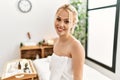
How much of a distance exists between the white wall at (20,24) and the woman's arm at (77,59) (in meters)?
2.66

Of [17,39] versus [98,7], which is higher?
[98,7]

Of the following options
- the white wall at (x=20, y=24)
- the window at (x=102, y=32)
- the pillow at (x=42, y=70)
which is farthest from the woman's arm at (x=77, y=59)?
the white wall at (x=20, y=24)

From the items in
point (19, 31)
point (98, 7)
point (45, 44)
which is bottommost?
point (45, 44)

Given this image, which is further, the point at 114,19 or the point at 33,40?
the point at 33,40

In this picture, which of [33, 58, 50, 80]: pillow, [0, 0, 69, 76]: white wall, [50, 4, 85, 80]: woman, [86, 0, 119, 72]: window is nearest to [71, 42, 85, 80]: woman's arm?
[50, 4, 85, 80]: woman

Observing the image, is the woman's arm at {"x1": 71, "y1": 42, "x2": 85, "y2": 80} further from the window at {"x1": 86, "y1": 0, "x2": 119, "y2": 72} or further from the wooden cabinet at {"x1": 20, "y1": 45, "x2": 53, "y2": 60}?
the wooden cabinet at {"x1": 20, "y1": 45, "x2": 53, "y2": 60}

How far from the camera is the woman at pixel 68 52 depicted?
887 millimetres

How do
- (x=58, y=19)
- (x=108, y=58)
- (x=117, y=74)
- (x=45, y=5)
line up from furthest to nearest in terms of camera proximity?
(x=45, y=5), (x=108, y=58), (x=117, y=74), (x=58, y=19)

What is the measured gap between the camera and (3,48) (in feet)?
10.8

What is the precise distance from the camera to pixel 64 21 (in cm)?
90

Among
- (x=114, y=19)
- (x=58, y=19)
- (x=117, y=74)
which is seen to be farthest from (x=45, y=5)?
(x=58, y=19)

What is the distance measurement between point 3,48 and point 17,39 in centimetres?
38

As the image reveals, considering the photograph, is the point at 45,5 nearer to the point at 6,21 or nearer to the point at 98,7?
the point at 6,21

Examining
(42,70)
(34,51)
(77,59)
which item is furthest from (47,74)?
(77,59)
